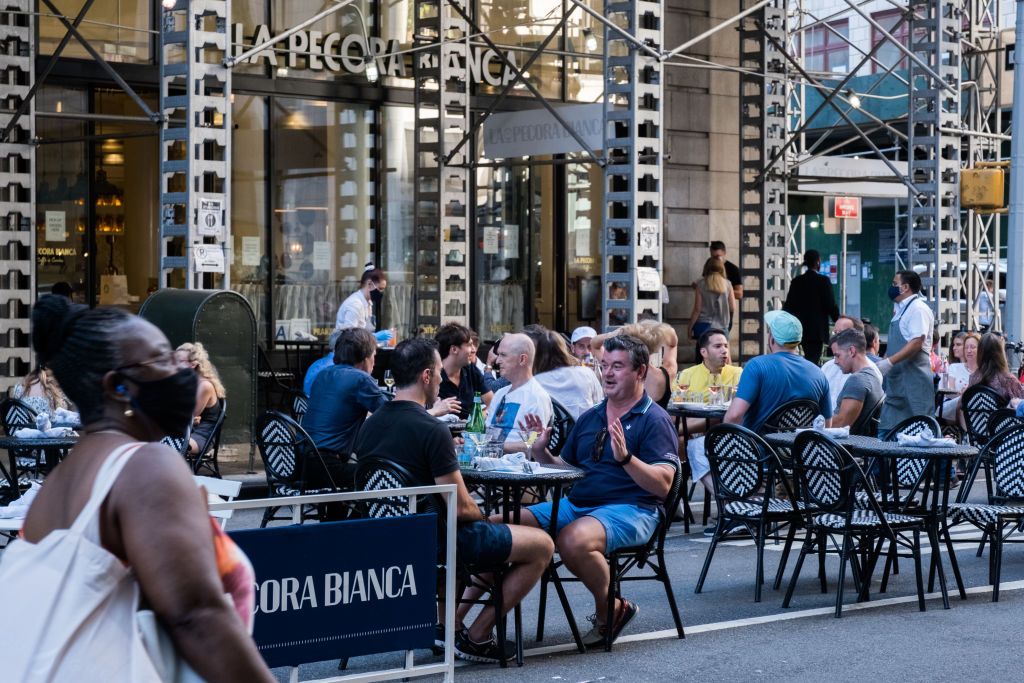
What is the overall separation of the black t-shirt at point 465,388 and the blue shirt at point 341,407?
5.94 ft

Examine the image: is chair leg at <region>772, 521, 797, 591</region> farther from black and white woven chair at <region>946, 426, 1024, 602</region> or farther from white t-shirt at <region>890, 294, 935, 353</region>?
white t-shirt at <region>890, 294, 935, 353</region>

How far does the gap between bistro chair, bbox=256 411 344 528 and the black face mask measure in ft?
22.6

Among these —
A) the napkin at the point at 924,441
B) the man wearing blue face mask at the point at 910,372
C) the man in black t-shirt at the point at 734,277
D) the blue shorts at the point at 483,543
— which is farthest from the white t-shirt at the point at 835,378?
the man in black t-shirt at the point at 734,277

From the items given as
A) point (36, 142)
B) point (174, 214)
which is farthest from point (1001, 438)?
point (36, 142)

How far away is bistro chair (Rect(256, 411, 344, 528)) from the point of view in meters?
9.59

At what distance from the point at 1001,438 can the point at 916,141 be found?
39.6ft

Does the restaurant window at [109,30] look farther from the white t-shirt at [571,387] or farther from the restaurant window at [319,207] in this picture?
the white t-shirt at [571,387]

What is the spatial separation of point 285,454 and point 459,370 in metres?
2.59

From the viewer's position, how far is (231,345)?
46.5 feet

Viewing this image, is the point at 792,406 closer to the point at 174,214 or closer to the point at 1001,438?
the point at 1001,438

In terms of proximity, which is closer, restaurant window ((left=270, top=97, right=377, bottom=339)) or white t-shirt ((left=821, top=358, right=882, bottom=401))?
white t-shirt ((left=821, top=358, right=882, bottom=401))

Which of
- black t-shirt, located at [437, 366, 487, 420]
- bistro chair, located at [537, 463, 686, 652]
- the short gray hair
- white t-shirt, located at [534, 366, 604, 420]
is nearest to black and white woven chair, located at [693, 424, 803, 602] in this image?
bistro chair, located at [537, 463, 686, 652]

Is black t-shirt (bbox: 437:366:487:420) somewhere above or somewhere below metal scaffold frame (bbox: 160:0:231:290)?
below

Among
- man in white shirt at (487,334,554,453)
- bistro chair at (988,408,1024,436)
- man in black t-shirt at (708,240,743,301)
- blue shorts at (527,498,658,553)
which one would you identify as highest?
man in black t-shirt at (708,240,743,301)
